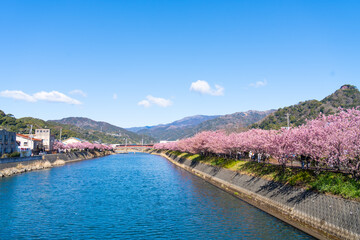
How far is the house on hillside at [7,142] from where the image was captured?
74744 millimetres

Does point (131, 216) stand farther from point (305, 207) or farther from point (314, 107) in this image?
point (314, 107)

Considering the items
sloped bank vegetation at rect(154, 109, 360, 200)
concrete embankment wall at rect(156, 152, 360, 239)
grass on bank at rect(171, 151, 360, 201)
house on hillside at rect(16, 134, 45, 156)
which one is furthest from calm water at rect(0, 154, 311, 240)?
house on hillside at rect(16, 134, 45, 156)

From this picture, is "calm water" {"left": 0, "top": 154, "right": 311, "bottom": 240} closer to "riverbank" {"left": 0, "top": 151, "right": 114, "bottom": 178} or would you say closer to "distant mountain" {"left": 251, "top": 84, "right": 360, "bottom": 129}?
"riverbank" {"left": 0, "top": 151, "right": 114, "bottom": 178}

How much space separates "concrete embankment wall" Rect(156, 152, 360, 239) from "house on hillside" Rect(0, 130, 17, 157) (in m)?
64.9

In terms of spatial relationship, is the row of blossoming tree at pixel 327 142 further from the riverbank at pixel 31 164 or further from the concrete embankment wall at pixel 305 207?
the riverbank at pixel 31 164

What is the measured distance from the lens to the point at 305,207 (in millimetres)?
25938

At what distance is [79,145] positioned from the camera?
150000 mm

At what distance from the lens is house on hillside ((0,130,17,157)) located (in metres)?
74.7

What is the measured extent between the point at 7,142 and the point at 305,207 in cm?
8084

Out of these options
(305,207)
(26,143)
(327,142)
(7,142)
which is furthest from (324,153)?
(26,143)

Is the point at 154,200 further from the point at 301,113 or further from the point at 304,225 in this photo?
the point at 301,113

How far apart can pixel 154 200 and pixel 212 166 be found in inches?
1083

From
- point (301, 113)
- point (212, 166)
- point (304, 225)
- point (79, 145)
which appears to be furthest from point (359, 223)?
point (301, 113)

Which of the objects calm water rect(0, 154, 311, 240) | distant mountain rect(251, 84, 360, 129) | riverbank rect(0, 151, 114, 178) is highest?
distant mountain rect(251, 84, 360, 129)
